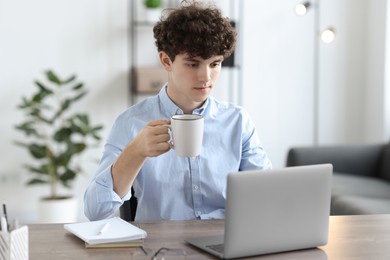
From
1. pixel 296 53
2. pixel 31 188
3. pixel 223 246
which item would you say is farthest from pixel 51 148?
pixel 223 246

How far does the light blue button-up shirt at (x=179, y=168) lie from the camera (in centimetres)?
201

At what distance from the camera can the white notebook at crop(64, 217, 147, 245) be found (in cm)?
161

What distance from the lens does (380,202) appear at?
3.38 meters

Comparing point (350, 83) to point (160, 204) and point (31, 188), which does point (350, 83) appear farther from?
point (160, 204)

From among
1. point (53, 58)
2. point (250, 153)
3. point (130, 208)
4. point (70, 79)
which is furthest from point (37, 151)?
point (250, 153)

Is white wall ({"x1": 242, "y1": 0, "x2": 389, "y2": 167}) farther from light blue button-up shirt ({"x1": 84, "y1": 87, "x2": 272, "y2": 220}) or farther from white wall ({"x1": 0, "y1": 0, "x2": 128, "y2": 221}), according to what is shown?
light blue button-up shirt ({"x1": 84, "y1": 87, "x2": 272, "y2": 220})

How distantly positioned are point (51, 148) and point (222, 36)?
2738 mm

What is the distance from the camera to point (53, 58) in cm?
449

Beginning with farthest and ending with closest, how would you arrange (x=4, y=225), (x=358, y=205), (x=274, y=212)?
1. (x=358, y=205)
2. (x=274, y=212)
3. (x=4, y=225)

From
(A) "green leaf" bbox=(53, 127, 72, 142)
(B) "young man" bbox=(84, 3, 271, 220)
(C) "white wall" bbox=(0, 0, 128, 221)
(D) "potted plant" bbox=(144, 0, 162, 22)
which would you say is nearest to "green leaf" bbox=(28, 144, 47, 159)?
(A) "green leaf" bbox=(53, 127, 72, 142)

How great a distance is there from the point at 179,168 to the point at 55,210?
2396 mm

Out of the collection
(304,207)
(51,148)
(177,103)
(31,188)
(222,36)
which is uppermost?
(222,36)

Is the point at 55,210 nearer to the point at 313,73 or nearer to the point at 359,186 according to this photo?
the point at 359,186

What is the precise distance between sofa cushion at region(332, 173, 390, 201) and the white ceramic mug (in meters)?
2.16
